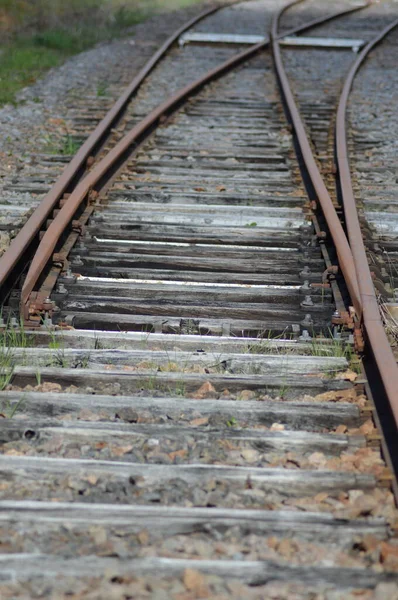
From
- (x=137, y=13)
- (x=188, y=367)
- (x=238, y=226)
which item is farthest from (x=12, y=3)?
(x=188, y=367)

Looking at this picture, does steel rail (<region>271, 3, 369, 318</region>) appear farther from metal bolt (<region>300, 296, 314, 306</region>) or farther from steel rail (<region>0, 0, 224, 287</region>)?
steel rail (<region>0, 0, 224, 287</region>)

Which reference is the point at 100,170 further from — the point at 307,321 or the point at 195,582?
the point at 195,582

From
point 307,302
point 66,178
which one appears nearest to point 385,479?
point 307,302

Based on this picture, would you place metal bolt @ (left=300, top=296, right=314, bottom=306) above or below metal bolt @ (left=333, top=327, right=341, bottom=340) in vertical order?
above

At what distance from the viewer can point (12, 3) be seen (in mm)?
17625

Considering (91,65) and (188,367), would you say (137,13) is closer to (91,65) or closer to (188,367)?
(91,65)

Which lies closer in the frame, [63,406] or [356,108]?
[63,406]

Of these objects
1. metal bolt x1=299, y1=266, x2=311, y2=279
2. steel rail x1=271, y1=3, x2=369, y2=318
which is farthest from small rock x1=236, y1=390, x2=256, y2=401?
metal bolt x1=299, y1=266, x2=311, y2=279

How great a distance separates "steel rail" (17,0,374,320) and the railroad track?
2cm

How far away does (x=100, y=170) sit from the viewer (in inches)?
254

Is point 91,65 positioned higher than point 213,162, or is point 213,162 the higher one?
point 91,65

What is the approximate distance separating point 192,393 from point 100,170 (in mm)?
3357

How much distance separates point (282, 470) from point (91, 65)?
1042cm

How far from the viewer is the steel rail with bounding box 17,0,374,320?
4.50 metres
